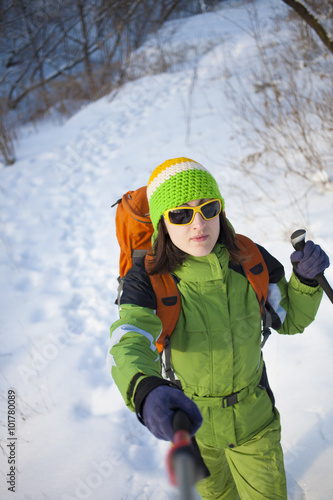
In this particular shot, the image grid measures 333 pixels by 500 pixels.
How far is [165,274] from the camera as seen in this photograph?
4.40ft

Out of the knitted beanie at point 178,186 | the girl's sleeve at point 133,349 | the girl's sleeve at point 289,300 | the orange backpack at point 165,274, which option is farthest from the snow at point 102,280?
the knitted beanie at point 178,186

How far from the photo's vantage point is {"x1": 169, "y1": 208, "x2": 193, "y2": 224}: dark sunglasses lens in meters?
1.31

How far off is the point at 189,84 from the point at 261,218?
5220 millimetres

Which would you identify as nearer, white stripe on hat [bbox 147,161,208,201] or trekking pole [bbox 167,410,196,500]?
trekking pole [bbox 167,410,196,500]

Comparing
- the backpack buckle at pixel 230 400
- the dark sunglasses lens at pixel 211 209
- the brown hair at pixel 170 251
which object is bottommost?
the backpack buckle at pixel 230 400

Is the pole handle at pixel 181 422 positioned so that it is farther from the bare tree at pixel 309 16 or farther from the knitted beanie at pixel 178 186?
the bare tree at pixel 309 16

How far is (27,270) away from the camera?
4434 mm

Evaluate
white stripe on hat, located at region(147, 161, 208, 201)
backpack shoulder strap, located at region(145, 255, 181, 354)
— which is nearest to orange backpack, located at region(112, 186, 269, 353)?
backpack shoulder strap, located at region(145, 255, 181, 354)

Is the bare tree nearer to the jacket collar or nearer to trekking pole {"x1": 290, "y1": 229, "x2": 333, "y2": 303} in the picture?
trekking pole {"x1": 290, "y1": 229, "x2": 333, "y2": 303}

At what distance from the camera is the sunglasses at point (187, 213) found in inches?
51.4

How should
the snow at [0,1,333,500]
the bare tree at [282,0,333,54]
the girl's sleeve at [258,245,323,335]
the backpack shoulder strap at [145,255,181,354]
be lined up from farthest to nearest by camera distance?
the bare tree at [282,0,333,54]
the snow at [0,1,333,500]
the girl's sleeve at [258,245,323,335]
the backpack shoulder strap at [145,255,181,354]

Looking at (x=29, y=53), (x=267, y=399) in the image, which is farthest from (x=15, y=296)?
(x=29, y=53)

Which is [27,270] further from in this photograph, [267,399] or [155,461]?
[267,399]

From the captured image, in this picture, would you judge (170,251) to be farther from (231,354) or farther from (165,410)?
(165,410)
